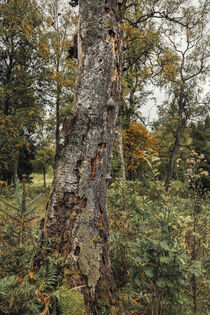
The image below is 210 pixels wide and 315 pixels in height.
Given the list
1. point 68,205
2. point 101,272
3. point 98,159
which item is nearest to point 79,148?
point 98,159

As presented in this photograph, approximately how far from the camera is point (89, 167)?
5.64ft

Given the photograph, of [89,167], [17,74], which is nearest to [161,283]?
[89,167]

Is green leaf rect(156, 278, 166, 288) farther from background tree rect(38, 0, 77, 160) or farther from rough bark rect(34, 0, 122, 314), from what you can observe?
background tree rect(38, 0, 77, 160)

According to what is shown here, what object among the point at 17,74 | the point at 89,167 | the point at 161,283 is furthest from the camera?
the point at 17,74

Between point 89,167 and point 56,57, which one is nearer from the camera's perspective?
point 89,167

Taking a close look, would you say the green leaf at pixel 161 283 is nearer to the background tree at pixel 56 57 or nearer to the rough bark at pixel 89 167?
the rough bark at pixel 89 167

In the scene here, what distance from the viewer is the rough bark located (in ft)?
5.13

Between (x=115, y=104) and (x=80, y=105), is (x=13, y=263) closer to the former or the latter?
(x=80, y=105)

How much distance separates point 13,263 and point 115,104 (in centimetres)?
162

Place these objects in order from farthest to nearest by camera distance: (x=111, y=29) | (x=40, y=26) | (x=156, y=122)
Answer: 1. (x=156, y=122)
2. (x=40, y=26)
3. (x=111, y=29)

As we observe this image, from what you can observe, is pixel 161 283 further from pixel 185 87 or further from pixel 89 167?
pixel 185 87

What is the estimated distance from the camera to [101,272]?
164 cm

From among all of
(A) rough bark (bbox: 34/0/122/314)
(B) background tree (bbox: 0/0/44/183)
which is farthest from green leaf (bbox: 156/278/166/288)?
(B) background tree (bbox: 0/0/44/183)

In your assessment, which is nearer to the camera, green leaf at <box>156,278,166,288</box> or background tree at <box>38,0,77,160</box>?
green leaf at <box>156,278,166,288</box>
